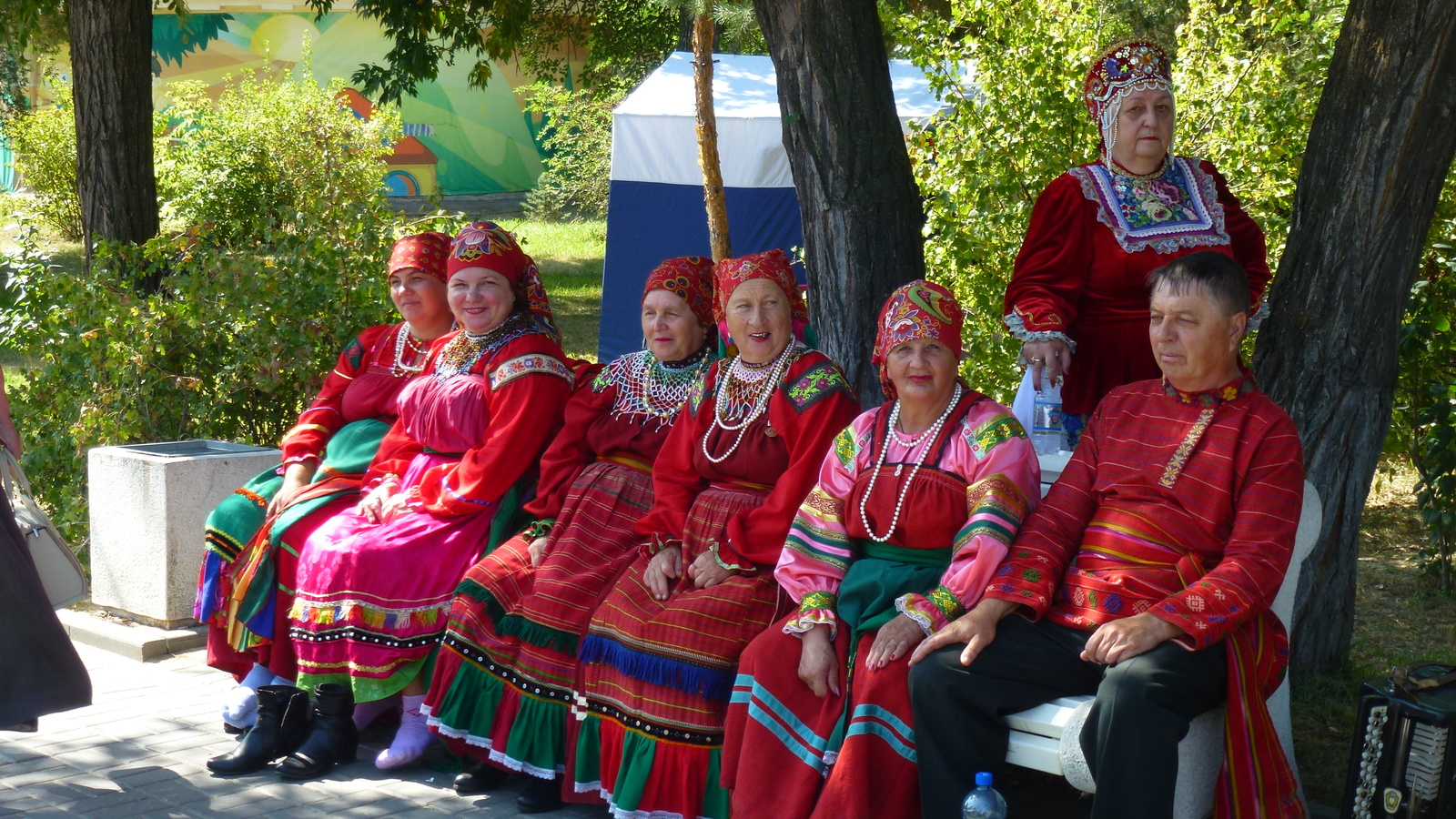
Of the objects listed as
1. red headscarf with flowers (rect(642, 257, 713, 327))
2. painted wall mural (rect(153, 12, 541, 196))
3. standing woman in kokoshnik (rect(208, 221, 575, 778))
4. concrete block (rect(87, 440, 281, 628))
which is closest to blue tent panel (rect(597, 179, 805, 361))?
concrete block (rect(87, 440, 281, 628))

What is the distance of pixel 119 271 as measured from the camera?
7145 mm

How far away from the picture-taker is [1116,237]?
13.0 feet

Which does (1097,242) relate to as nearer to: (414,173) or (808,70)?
(808,70)

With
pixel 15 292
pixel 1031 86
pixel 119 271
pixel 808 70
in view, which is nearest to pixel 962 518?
pixel 808 70

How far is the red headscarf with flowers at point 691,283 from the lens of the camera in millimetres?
4344

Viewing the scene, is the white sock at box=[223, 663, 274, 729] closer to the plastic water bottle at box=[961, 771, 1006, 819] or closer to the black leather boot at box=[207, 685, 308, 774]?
the black leather boot at box=[207, 685, 308, 774]

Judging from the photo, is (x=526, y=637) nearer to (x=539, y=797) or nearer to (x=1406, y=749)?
(x=539, y=797)

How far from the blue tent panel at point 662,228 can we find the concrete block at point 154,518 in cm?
648

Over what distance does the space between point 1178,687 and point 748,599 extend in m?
1.27

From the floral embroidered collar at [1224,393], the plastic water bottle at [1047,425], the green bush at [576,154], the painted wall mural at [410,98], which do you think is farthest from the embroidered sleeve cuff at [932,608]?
the painted wall mural at [410,98]

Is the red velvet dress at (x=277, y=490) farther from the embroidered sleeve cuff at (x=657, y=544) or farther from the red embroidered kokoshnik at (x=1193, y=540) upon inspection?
the red embroidered kokoshnik at (x=1193, y=540)

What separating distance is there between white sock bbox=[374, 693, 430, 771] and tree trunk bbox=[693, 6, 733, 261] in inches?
285

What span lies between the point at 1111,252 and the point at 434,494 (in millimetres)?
2400

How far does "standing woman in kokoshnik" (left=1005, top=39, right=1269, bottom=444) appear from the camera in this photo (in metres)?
3.90
